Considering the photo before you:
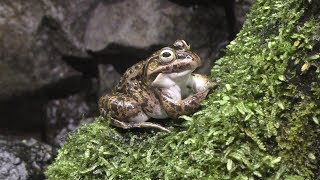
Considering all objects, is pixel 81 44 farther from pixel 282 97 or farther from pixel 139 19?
pixel 282 97

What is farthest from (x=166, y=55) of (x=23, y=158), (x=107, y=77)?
(x=107, y=77)

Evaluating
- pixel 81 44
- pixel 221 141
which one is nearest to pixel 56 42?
pixel 81 44

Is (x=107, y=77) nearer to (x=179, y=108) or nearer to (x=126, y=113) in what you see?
(x=126, y=113)

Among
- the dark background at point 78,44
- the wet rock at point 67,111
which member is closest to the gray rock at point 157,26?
the dark background at point 78,44

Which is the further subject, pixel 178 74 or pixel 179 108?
pixel 178 74

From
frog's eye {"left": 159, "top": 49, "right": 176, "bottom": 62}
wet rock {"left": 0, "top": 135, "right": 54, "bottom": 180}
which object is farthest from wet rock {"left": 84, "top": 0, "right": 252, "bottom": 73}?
frog's eye {"left": 159, "top": 49, "right": 176, "bottom": 62}

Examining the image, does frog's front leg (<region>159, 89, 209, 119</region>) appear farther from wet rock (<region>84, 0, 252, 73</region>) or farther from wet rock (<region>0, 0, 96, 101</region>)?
wet rock (<region>0, 0, 96, 101</region>)
